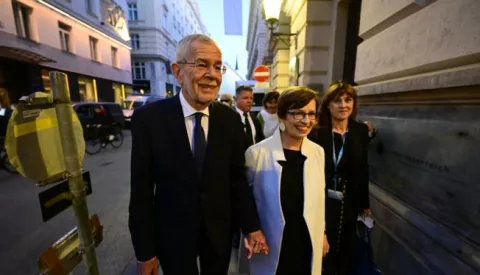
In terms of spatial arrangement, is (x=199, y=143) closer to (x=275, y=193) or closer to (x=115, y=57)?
(x=275, y=193)

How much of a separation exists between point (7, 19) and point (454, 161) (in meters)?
16.3

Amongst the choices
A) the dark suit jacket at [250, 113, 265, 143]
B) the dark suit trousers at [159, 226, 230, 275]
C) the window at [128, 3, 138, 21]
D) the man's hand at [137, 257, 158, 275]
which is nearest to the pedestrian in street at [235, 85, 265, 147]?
the dark suit jacket at [250, 113, 265, 143]

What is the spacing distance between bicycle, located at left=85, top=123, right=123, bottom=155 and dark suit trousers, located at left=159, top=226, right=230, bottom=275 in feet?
29.6

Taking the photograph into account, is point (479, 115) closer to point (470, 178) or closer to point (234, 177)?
point (470, 178)

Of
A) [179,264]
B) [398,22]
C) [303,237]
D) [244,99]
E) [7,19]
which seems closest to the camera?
[179,264]

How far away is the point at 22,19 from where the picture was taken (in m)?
12.3

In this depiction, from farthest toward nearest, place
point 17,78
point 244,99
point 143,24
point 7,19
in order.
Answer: point 143,24 < point 17,78 < point 7,19 < point 244,99

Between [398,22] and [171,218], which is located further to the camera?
[398,22]

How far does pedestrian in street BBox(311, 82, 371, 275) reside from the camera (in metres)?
1.99

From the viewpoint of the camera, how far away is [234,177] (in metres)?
1.63

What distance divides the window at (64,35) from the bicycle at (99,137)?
8808 millimetres

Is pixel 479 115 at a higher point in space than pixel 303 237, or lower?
higher

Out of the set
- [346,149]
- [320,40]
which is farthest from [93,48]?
[346,149]

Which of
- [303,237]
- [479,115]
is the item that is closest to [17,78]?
[303,237]
